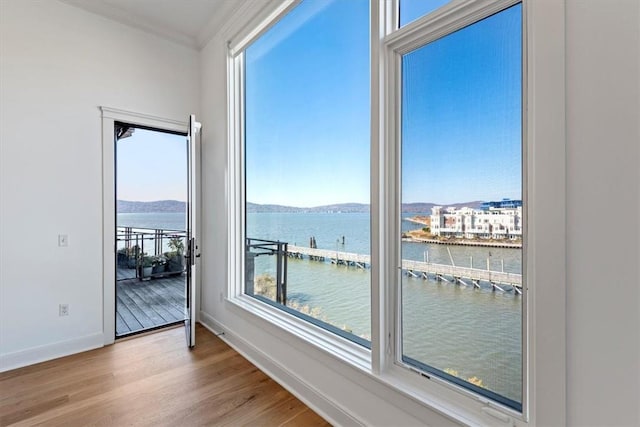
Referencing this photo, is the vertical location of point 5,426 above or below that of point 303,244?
below

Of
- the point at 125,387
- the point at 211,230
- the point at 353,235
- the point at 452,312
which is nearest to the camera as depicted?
the point at 452,312

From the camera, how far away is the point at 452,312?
4.99 ft

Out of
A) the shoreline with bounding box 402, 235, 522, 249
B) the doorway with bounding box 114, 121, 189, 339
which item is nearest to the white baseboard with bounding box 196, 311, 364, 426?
the doorway with bounding box 114, 121, 189, 339

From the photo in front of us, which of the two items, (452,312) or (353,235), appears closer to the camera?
(452,312)

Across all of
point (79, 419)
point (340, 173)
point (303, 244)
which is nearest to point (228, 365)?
point (79, 419)

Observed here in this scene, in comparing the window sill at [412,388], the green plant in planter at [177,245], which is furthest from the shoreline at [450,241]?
the green plant in planter at [177,245]

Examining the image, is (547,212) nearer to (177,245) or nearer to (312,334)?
(312,334)

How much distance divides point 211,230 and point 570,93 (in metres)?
3.28

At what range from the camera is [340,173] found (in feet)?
7.04

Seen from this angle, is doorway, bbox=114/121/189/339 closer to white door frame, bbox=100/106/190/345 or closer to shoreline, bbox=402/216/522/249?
white door frame, bbox=100/106/190/345

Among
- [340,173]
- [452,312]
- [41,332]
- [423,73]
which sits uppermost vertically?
[423,73]

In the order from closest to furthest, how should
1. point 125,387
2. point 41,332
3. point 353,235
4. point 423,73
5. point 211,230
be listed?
1. point 423,73
2. point 353,235
3. point 125,387
4. point 41,332
5. point 211,230

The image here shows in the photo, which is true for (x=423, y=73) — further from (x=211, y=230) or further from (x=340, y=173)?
(x=211, y=230)

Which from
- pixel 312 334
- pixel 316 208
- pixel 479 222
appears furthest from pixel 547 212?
pixel 312 334
